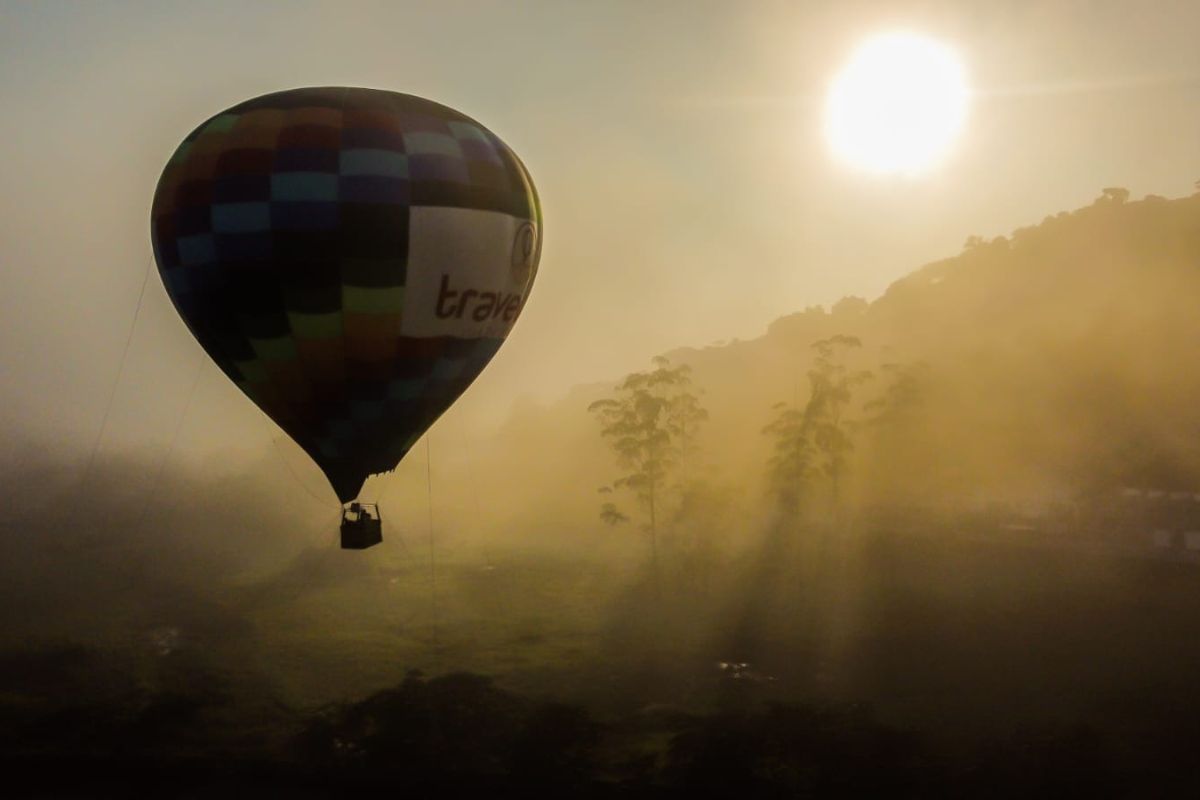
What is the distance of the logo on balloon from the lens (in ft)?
80.3

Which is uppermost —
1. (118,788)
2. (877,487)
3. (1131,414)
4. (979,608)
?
(1131,414)

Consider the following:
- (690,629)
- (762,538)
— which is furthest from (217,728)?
(762,538)

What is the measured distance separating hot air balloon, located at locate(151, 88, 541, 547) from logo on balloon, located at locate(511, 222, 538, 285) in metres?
0.08

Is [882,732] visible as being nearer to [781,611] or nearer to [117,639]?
[781,611]

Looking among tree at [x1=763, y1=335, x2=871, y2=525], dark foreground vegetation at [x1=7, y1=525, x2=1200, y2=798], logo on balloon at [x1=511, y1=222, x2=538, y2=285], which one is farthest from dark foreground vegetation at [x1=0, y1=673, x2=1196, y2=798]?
tree at [x1=763, y1=335, x2=871, y2=525]

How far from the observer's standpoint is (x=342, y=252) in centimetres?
2205

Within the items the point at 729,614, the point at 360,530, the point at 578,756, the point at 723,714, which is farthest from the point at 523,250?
the point at 729,614

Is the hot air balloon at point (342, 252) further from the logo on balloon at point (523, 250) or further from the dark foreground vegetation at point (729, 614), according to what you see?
the dark foreground vegetation at point (729, 614)

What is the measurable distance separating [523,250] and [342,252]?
4808 mm

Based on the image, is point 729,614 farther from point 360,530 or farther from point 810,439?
point 360,530

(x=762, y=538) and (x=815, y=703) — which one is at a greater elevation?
(x=762, y=538)

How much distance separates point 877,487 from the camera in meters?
75.8

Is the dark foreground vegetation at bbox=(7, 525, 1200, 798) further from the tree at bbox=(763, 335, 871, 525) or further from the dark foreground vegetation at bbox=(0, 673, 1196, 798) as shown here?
the tree at bbox=(763, 335, 871, 525)

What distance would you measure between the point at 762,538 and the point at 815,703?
2996 centimetres
